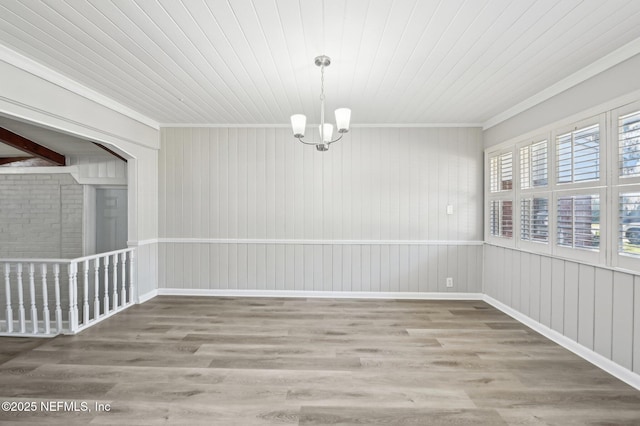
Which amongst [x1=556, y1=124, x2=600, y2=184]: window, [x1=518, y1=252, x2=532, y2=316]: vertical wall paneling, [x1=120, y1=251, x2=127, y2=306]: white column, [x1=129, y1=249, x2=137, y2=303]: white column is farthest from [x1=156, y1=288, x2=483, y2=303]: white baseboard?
[x1=556, y1=124, x2=600, y2=184]: window

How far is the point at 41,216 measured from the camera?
5.07 metres

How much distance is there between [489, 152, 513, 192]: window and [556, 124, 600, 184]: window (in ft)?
2.74

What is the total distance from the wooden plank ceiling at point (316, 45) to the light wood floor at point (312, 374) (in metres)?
2.58

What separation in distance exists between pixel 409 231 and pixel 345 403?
291 centimetres

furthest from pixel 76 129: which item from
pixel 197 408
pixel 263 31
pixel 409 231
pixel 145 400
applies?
pixel 409 231

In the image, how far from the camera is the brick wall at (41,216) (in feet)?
16.6

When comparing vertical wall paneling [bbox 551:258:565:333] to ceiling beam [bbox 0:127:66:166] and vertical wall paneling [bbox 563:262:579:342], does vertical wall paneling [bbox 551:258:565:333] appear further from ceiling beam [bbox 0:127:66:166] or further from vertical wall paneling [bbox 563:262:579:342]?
ceiling beam [bbox 0:127:66:166]

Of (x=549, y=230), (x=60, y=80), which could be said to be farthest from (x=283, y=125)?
(x=549, y=230)

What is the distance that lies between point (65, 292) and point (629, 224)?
7287mm

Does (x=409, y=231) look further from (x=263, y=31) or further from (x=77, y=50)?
(x=77, y=50)

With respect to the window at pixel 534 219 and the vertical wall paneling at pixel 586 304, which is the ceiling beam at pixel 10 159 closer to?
the window at pixel 534 219

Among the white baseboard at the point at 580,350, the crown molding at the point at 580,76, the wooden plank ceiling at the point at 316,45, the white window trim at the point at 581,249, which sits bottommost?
the white baseboard at the point at 580,350

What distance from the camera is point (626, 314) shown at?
8.01ft

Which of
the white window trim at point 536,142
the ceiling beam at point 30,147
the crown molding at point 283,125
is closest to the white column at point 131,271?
the crown molding at point 283,125
